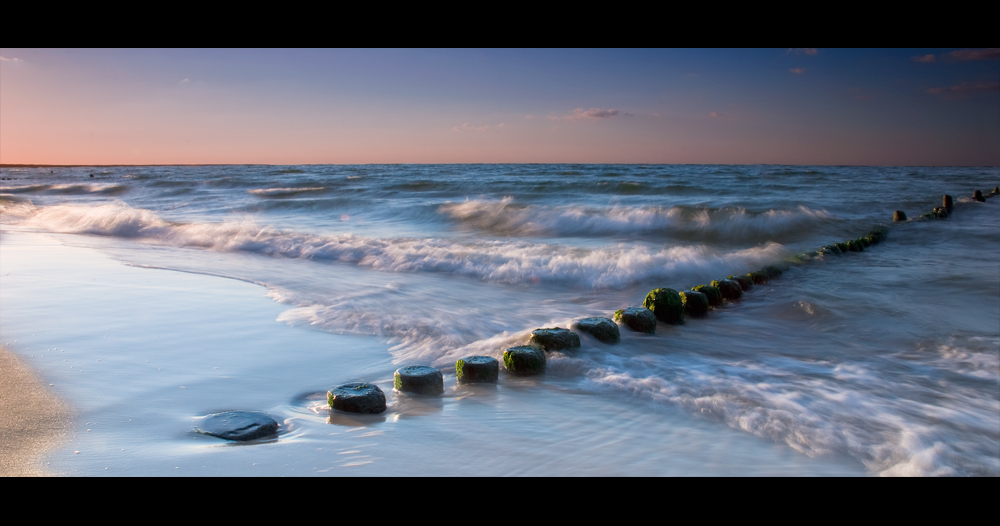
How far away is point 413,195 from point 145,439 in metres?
15.9

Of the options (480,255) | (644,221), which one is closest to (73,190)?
(644,221)

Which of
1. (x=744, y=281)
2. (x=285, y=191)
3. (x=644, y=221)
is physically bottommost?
(x=744, y=281)

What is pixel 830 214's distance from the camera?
1259 centimetres

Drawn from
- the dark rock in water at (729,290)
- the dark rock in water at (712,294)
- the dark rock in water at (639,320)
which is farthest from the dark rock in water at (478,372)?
the dark rock in water at (729,290)

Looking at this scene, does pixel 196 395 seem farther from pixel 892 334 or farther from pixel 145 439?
pixel 892 334

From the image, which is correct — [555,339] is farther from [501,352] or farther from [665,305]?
[665,305]

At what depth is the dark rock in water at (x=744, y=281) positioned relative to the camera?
5.69 meters

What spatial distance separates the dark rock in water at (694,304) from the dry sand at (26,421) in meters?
4.05

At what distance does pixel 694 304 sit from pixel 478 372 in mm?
2355

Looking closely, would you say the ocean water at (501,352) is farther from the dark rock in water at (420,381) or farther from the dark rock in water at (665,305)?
the dark rock in water at (665,305)

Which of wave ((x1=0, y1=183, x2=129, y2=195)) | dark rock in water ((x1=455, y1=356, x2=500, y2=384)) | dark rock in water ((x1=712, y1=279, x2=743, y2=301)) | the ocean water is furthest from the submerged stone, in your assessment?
wave ((x1=0, y1=183, x2=129, y2=195))

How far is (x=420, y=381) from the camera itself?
2936mm
